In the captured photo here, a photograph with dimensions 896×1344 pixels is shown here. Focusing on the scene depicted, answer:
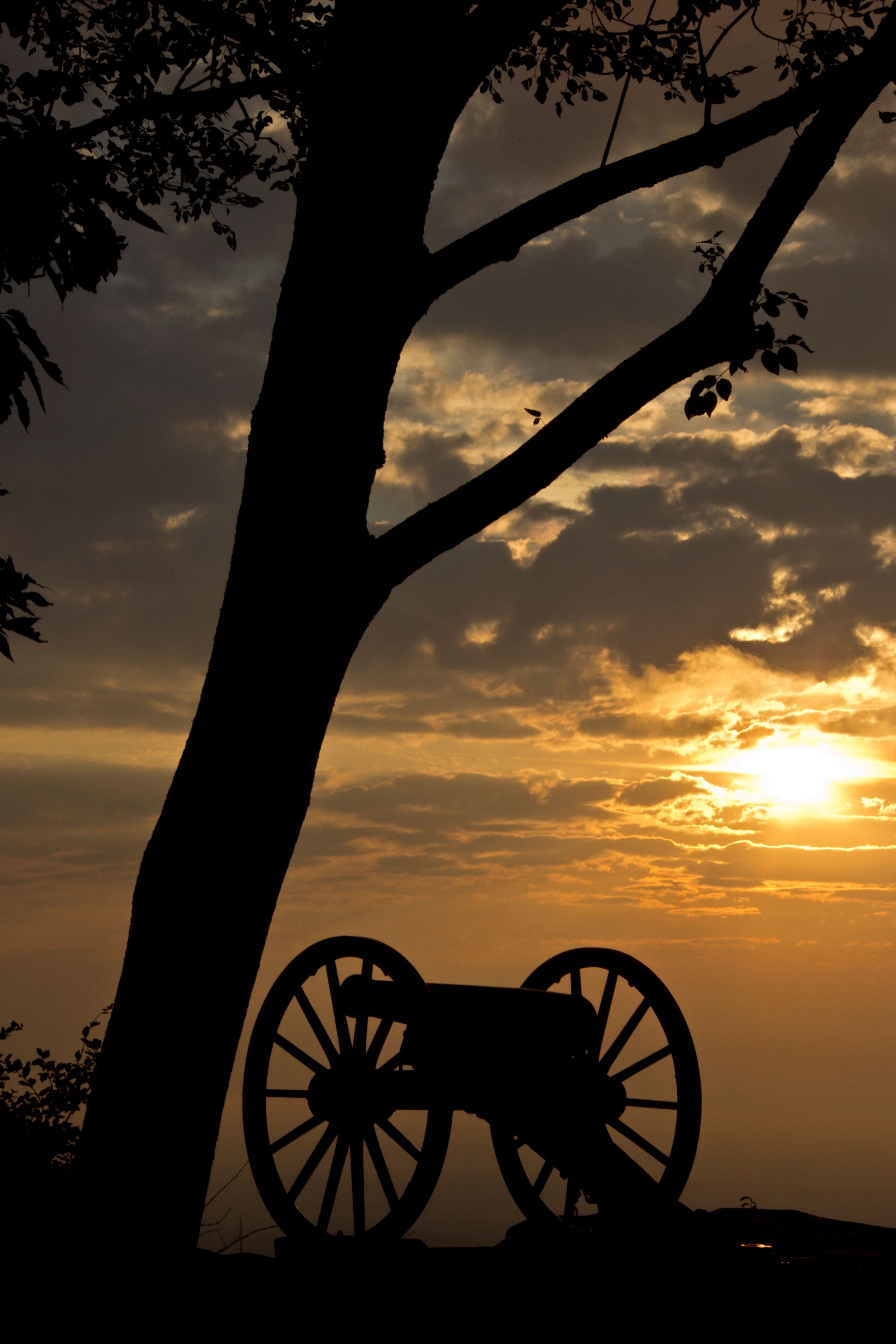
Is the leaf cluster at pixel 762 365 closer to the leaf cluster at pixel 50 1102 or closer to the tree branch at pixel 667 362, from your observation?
the tree branch at pixel 667 362

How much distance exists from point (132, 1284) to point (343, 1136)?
1495mm

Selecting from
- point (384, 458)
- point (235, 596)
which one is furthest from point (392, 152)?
point (235, 596)

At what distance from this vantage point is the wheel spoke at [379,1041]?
600 cm

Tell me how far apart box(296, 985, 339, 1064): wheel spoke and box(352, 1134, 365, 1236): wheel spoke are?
1.46 feet

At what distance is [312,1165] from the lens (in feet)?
19.3

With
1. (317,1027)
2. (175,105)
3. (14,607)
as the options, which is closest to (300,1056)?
(317,1027)

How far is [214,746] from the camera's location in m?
5.12

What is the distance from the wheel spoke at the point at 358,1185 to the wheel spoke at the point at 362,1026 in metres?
0.43

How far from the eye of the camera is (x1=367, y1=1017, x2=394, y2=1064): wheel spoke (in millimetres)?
5996

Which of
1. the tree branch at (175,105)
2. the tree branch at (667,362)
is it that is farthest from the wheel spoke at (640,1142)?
the tree branch at (175,105)

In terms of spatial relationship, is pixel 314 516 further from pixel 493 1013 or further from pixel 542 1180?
pixel 542 1180

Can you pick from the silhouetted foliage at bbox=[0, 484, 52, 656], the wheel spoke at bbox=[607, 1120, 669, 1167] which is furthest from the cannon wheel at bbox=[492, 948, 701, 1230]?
the silhouetted foliage at bbox=[0, 484, 52, 656]

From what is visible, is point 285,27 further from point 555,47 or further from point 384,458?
point 384,458

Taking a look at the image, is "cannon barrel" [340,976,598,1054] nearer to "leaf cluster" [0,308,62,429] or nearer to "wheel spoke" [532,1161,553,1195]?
"wheel spoke" [532,1161,553,1195]
